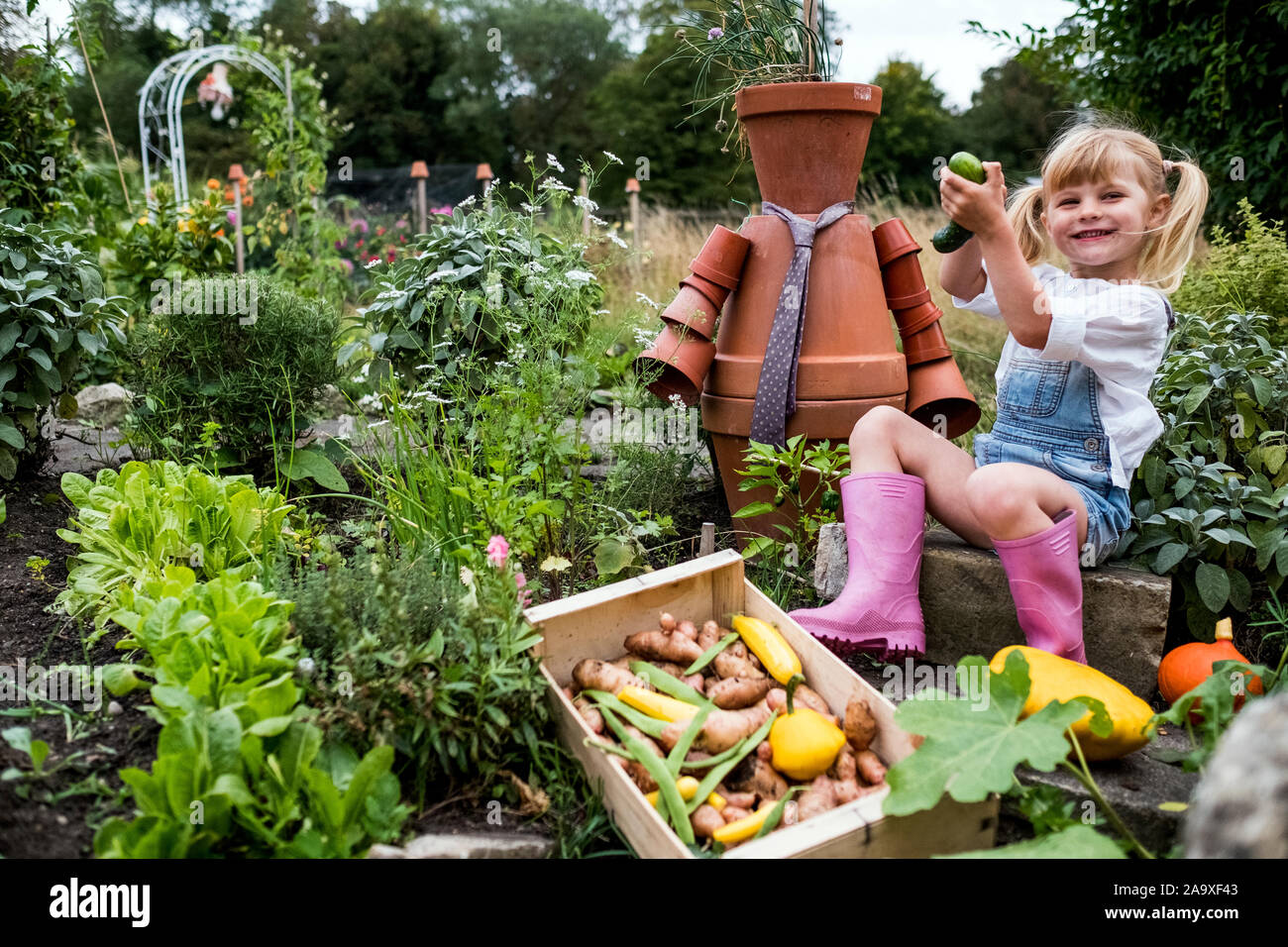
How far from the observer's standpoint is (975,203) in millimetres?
1898

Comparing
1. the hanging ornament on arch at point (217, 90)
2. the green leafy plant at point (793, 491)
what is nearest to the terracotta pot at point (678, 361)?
the green leafy plant at point (793, 491)

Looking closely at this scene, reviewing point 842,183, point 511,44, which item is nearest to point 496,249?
point 842,183

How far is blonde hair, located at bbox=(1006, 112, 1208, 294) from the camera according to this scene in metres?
2.12

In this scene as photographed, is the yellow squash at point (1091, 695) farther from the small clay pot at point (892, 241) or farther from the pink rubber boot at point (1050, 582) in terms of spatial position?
the small clay pot at point (892, 241)

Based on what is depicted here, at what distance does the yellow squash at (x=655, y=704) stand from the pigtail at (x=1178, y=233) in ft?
4.73

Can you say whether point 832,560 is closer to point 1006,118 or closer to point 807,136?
point 807,136

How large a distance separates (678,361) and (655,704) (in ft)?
3.48

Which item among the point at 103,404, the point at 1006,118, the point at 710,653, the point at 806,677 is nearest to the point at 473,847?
the point at 710,653

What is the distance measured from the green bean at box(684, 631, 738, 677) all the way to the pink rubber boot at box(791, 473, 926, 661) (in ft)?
0.59

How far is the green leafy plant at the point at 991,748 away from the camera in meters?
1.31

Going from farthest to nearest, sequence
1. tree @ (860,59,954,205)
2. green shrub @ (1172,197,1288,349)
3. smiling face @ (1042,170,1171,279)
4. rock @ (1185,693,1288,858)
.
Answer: tree @ (860,59,954,205), green shrub @ (1172,197,1288,349), smiling face @ (1042,170,1171,279), rock @ (1185,693,1288,858)

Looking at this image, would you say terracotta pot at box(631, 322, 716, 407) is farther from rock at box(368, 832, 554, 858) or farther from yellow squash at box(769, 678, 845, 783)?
rock at box(368, 832, 554, 858)

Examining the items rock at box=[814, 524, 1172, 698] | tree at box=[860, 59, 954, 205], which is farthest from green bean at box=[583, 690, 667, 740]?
tree at box=[860, 59, 954, 205]

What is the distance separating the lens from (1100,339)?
6.59 ft
